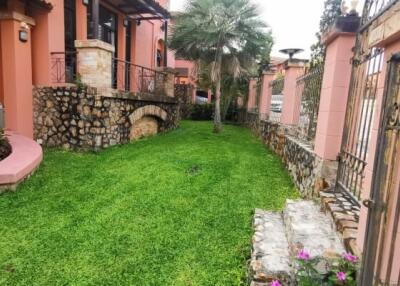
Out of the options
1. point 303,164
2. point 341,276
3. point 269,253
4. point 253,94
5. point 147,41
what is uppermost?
point 147,41

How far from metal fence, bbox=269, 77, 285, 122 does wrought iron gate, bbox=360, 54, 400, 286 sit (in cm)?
638

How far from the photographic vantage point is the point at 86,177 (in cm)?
559

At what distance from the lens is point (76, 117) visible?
291 inches

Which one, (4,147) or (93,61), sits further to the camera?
(93,61)

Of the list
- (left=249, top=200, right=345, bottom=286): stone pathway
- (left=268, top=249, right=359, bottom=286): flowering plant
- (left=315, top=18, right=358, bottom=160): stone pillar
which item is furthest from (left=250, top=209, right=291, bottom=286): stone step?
(left=315, top=18, right=358, bottom=160): stone pillar

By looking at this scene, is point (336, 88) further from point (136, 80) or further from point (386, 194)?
point (136, 80)

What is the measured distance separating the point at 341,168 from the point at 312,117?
1.61 m

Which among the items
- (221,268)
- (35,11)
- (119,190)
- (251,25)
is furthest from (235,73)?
(221,268)

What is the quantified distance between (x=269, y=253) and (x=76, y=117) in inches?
239

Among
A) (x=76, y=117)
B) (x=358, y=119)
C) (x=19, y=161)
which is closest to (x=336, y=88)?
(x=358, y=119)

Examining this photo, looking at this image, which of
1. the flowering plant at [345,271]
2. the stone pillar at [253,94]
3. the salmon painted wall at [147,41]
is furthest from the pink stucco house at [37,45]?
the flowering plant at [345,271]

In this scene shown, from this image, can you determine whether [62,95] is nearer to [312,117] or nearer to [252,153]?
[252,153]

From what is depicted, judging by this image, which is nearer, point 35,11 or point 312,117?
point 312,117

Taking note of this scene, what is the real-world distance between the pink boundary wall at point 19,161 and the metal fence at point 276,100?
18.8 feet
